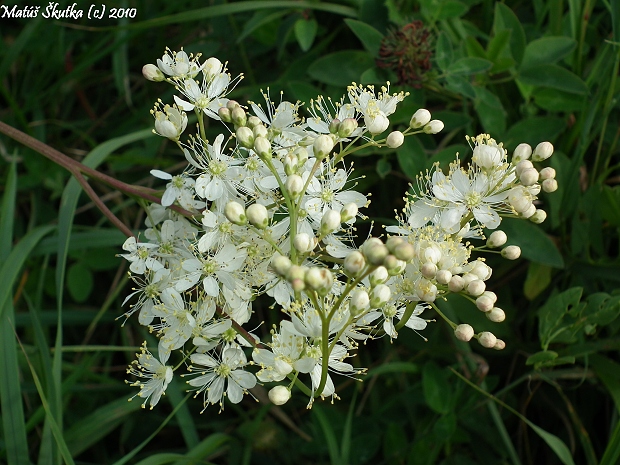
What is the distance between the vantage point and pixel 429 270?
121 cm

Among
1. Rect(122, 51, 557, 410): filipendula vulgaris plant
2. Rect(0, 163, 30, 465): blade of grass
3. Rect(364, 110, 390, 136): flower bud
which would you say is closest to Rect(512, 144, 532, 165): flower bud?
Rect(122, 51, 557, 410): filipendula vulgaris plant

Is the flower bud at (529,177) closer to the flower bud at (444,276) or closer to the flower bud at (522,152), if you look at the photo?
the flower bud at (522,152)

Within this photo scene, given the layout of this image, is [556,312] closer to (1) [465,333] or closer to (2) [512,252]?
(2) [512,252]

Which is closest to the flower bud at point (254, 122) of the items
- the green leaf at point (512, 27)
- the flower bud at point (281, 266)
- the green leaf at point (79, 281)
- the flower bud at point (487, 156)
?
the flower bud at point (281, 266)

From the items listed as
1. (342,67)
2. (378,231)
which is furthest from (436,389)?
(342,67)

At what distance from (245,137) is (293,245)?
0.81 feet

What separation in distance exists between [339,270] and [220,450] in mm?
1166

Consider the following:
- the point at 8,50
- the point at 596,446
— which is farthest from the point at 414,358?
the point at 8,50

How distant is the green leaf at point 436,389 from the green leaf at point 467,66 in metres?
0.87

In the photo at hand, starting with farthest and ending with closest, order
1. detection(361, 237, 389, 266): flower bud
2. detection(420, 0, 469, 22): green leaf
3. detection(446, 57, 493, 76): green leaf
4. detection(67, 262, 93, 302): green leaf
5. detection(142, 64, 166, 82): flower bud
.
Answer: detection(67, 262, 93, 302): green leaf → detection(420, 0, 469, 22): green leaf → detection(446, 57, 493, 76): green leaf → detection(142, 64, 166, 82): flower bud → detection(361, 237, 389, 266): flower bud

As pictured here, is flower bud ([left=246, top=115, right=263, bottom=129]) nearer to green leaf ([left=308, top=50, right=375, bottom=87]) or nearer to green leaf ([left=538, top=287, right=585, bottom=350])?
green leaf ([left=308, top=50, right=375, bottom=87])

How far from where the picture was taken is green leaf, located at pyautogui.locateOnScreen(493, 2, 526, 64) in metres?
1.95

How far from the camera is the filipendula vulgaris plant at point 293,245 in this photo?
1229 millimetres

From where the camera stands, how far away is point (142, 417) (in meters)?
2.29
